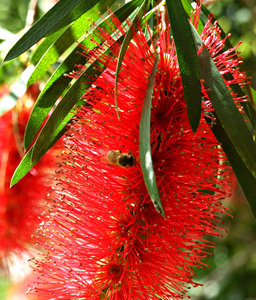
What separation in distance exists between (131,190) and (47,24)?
0.44 m

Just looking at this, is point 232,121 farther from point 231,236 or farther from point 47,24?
point 231,236

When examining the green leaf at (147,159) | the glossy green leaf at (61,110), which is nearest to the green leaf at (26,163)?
the glossy green leaf at (61,110)

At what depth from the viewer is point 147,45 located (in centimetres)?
110

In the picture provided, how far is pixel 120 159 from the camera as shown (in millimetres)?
1109

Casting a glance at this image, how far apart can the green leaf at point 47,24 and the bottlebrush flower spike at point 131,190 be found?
114 mm

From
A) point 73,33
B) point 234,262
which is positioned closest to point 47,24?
point 73,33

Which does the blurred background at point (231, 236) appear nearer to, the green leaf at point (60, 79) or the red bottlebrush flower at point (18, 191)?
the red bottlebrush flower at point (18, 191)

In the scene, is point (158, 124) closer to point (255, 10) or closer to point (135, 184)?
point (135, 184)

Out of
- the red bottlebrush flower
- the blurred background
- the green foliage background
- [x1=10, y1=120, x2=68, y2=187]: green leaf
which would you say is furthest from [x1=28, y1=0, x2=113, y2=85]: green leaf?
the green foliage background

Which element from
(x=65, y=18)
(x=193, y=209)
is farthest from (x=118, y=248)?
(x=65, y=18)

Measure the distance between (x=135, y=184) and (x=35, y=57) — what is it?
531 millimetres

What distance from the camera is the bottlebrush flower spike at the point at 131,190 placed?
1121 mm

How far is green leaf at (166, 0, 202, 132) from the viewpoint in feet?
2.96

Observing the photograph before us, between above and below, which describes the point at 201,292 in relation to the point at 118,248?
below
